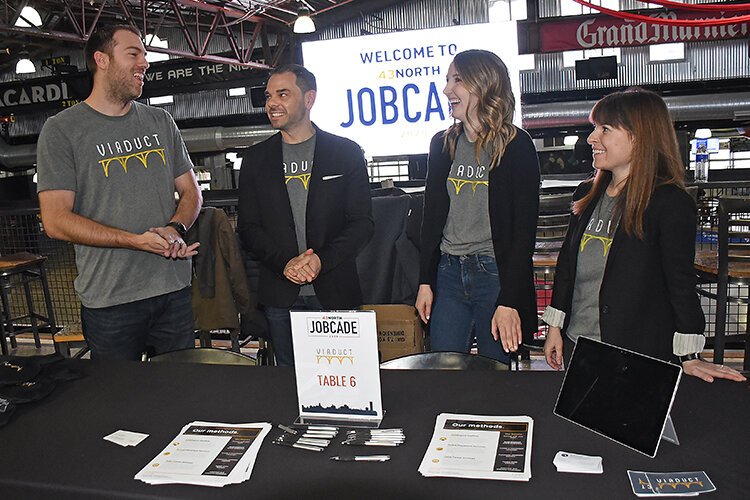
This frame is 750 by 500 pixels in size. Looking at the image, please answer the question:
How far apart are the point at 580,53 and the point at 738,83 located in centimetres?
306

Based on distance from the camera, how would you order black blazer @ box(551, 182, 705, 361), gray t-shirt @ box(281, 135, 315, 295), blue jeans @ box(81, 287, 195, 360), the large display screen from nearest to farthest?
black blazer @ box(551, 182, 705, 361), blue jeans @ box(81, 287, 195, 360), gray t-shirt @ box(281, 135, 315, 295), the large display screen

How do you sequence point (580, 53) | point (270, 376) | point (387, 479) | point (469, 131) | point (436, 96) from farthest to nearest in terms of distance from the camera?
point (580, 53)
point (436, 96)
point (469, 131)
point (270, 376)
point (387, 479)

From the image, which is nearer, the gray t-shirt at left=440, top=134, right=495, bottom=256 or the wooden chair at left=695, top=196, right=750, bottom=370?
the gray t-shirt at left=440, top=134, right=495, bottom=256

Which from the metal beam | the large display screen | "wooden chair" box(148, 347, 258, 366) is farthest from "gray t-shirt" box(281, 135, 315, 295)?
the metal beam

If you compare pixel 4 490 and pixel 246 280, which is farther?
pixel 246 280

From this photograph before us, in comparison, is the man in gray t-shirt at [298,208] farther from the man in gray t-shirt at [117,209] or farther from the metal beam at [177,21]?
the metal beam at [177,21]

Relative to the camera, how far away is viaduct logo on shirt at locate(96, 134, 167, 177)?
7.35 ft

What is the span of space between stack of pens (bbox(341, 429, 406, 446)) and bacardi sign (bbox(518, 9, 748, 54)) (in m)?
11.1

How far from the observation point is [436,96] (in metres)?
4.38

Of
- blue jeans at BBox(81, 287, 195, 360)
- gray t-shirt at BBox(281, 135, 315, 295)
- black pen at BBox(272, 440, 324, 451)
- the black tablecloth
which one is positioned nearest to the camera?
the black tablecloth

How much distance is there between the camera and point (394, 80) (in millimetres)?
4520

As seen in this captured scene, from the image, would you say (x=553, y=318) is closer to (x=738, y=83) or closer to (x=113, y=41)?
(x=113, y=41)

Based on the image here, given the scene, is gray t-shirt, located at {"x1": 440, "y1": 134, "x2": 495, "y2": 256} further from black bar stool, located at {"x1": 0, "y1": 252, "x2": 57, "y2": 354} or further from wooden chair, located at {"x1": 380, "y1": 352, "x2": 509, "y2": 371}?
black bar stool, located at {"x1": 0, "y1": 252, "x2": 57, "y2": 354}

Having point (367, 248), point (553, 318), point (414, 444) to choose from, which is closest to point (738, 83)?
point (367, 248)
